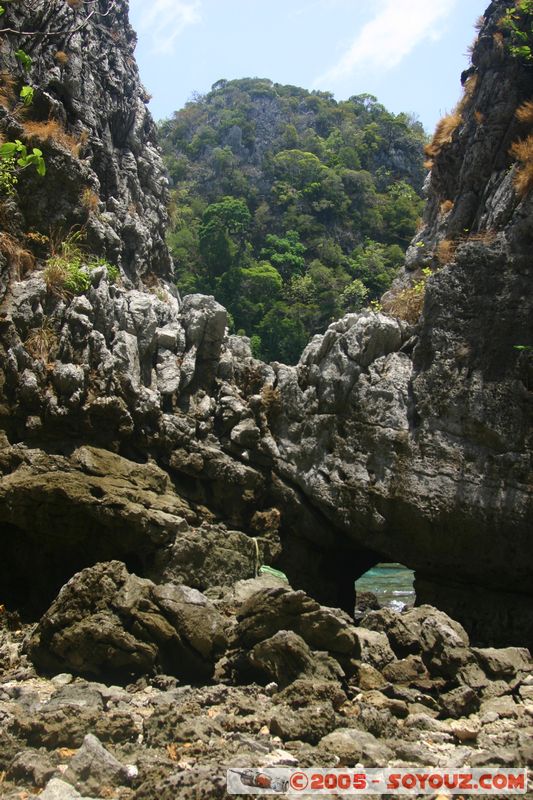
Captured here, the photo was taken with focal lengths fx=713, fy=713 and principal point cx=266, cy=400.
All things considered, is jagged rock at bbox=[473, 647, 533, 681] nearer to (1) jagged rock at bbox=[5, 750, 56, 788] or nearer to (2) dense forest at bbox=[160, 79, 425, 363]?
(1) jagged rock at bbox=[5, 750, 56, 788]

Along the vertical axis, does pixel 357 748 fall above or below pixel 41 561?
below

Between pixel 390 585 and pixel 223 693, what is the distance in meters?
16.2

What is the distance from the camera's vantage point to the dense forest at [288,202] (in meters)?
44.3

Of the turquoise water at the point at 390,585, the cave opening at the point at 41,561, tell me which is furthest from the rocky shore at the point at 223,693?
the turquoise water at the point at 390,585

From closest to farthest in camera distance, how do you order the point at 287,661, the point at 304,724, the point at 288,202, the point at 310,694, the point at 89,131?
the point at 304,724, the point at 310,694, the point at 287,661, the point at 89,131, the point at 288,202

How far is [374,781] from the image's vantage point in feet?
19.7

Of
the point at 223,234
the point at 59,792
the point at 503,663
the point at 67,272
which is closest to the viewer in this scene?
the point at 59,792

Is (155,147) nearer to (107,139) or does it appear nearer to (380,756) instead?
(107,139)

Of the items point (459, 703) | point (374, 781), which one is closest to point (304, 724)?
point (374, 781)

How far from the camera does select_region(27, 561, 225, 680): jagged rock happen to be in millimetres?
8906

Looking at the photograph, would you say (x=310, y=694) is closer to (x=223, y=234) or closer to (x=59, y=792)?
(x=59, y=792)

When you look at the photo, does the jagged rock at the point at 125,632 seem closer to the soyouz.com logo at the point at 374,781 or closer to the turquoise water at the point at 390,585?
the soyouz.com logo at the point at 374,781

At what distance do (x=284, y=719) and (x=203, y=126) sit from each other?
71.5m

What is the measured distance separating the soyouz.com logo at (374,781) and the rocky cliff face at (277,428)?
5.94 metres
